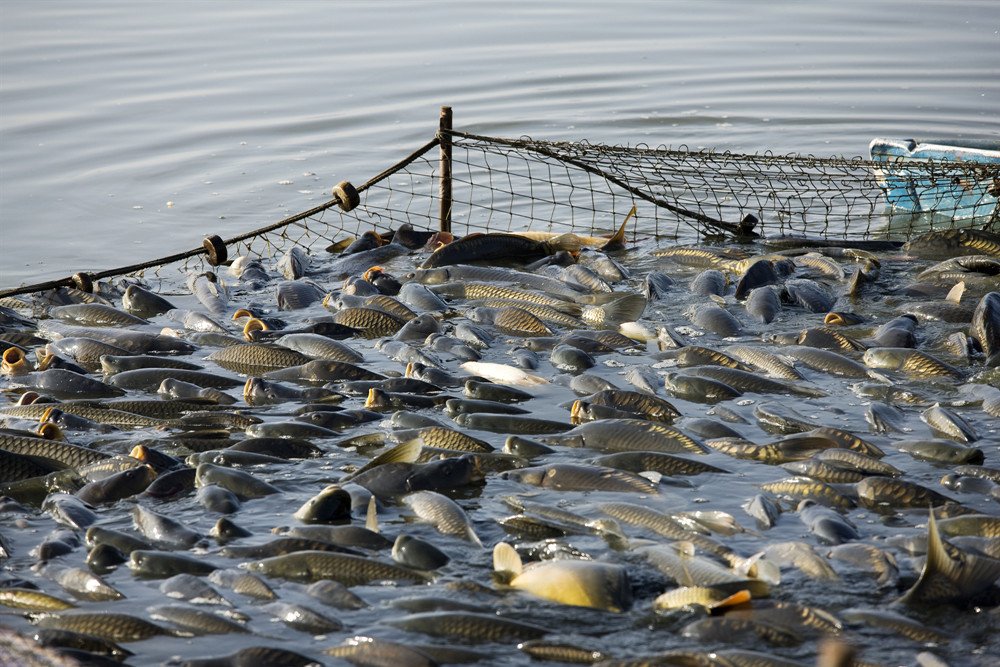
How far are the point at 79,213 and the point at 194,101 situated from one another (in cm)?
433

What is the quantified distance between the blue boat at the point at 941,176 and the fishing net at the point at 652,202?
2 centimetres

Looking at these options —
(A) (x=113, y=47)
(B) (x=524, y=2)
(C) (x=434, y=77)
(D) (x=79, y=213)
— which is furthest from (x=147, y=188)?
(B) (x=524, y=2)

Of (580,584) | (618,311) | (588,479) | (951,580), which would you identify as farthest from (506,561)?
(618,311)

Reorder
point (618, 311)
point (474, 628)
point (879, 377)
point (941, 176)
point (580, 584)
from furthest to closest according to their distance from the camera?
point (941, 176), point (618, 311), point (879, 377), point (580, 584), point (474, 628)

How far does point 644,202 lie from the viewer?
38.8ft

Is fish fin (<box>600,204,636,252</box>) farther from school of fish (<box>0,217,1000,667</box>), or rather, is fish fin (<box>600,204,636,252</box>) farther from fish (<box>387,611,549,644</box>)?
fish (<box>387,611,549,644</box>)

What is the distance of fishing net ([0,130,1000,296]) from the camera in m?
9.73

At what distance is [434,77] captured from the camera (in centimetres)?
1706

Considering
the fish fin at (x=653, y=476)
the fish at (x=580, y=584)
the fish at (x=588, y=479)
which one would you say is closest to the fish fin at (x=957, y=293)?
the fish fin at (x=653, y=476)

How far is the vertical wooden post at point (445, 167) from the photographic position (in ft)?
32.5

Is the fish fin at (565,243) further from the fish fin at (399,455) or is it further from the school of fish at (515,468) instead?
the fish fin at (399,455)

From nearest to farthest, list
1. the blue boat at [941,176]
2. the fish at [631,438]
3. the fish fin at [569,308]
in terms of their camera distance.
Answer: the fish at [631,438]
the fish fin at [569,308]
the blue boat at [941,176]

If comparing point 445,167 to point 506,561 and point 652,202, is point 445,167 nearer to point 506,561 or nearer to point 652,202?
point 652,202

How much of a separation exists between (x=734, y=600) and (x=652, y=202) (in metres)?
6.59
